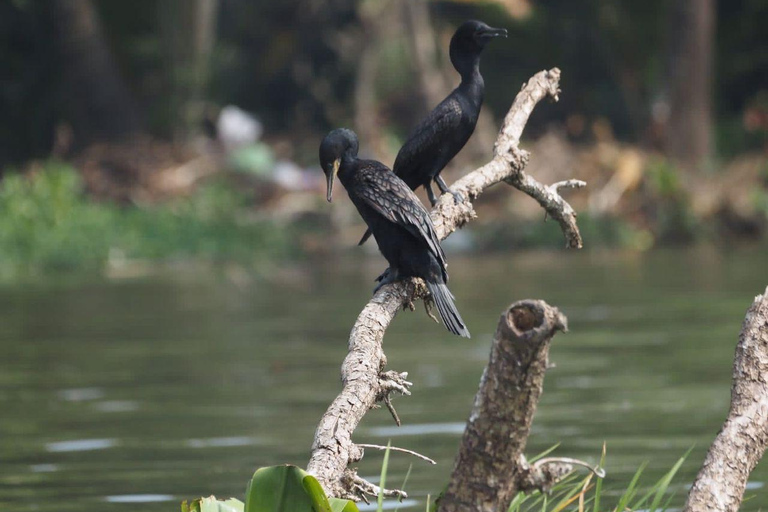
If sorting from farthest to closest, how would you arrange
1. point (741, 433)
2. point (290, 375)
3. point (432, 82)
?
point (432, 82)
point (290, 375)
point (741, 433)

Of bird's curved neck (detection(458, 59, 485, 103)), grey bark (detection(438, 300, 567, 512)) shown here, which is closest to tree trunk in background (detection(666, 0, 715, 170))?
bird's curved neck (detection(458, 59, 485, 103))

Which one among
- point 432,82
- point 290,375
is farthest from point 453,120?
point 432,82

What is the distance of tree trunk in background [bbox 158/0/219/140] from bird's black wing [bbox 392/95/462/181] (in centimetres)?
1778

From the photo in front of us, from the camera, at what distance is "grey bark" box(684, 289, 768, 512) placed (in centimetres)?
337

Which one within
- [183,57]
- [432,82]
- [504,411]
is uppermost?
[183,57]

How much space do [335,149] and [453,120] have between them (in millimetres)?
791

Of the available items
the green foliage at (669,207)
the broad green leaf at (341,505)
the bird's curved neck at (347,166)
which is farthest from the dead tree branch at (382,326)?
the green foliage at (669,207)

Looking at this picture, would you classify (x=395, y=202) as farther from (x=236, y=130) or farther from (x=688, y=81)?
(x=236, y=130)

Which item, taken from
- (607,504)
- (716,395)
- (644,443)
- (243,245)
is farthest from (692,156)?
(607,504)

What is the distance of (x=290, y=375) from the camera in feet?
32.7

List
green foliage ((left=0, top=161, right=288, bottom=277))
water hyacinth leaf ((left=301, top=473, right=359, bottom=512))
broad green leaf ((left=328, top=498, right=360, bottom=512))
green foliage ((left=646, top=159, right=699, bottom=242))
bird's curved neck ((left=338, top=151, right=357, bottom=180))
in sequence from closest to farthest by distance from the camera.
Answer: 1. water hyacinth leaf ((left=301, top=473, right=359, bottom=512))
2. broad green leaf ((left=328, top=498, right=360, bottom=512))
3. bird's curved neck ((left=338, top=151, right=357, bottom=180))
4. green foliage ((left=0, top=161, right=288, bottom=277))
5. green foliage ((left=646, top=159, right=699, bottom=242))

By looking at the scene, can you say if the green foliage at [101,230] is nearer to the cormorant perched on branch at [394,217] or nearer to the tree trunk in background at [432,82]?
the tree trunk in background at [432,82]

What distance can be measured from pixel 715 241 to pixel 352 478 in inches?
640

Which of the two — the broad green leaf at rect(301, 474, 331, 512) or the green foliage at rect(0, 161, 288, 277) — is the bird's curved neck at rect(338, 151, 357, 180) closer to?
the broad green leaf at rect(301, 474, 331, 512)
